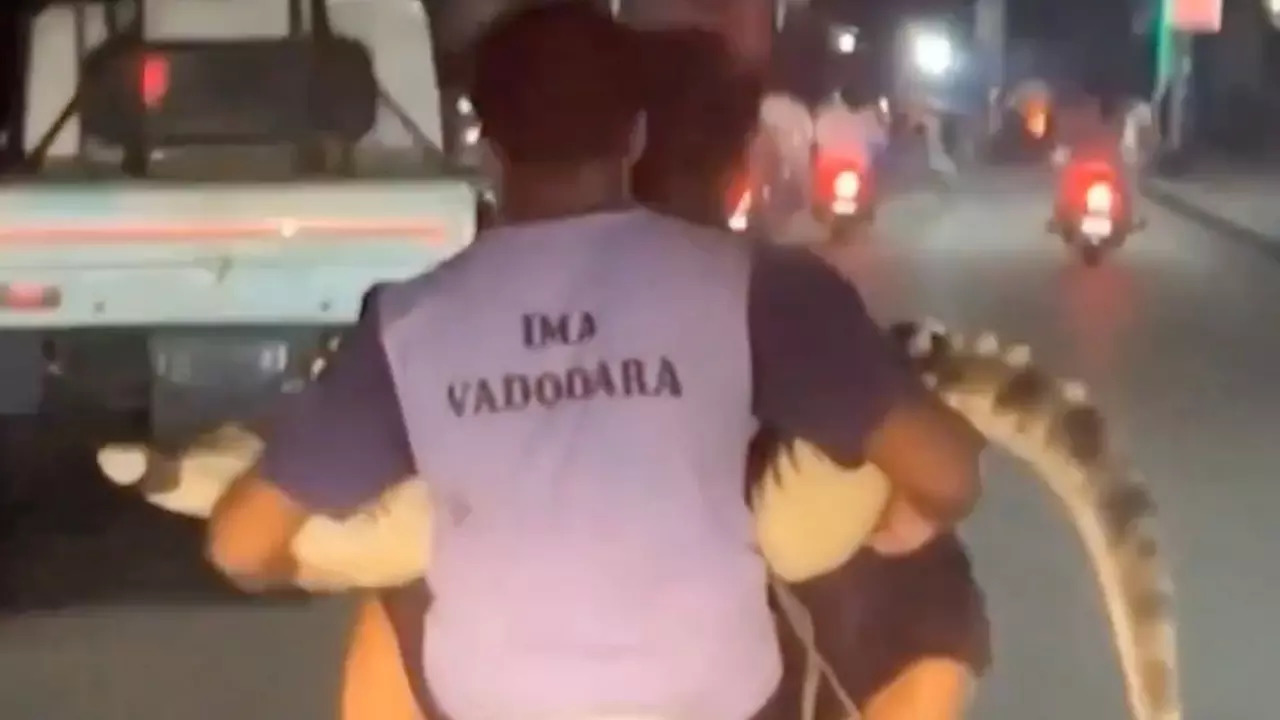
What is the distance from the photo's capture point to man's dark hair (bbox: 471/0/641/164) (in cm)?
263

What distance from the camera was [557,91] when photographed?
263 cm

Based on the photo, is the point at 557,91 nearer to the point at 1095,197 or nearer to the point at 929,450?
the point at 929,450

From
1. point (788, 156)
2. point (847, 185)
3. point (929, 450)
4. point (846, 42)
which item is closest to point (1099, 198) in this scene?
point (847, 185)

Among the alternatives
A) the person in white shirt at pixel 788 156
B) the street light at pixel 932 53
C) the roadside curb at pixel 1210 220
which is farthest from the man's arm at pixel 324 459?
the street light at pixel 932 53

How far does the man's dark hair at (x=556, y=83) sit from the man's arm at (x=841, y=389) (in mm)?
235

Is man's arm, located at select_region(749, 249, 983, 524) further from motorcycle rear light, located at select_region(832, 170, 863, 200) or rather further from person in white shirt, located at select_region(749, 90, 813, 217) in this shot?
motorcycle rear light, located at select_region(832, 170, 863, 200)

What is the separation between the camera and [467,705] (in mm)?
2738

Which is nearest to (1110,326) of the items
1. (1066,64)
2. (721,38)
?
(721,38)

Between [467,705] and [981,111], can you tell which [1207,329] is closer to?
[467,705]

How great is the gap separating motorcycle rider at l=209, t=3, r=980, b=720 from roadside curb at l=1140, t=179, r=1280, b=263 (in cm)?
1384

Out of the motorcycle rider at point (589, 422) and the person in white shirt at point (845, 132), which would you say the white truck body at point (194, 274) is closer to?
the motorcycle rider at point (589, 422)

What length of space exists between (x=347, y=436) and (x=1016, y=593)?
3958mm

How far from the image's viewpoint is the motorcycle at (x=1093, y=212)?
50.8ft

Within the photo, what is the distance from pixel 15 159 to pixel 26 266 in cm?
159
